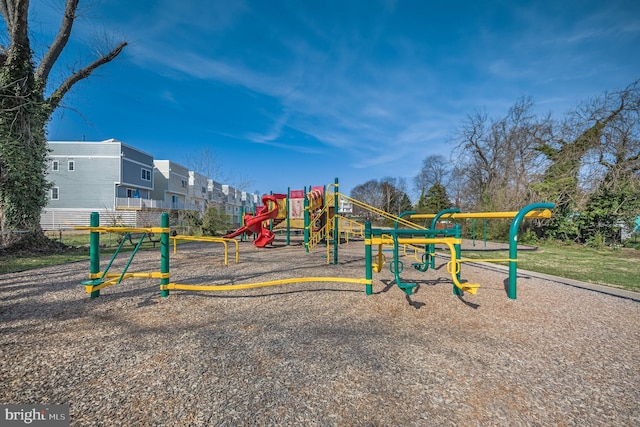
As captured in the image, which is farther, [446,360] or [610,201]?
[610,201]

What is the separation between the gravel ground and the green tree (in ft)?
25.3

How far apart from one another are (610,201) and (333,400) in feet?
60.4

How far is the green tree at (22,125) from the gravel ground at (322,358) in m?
7.70

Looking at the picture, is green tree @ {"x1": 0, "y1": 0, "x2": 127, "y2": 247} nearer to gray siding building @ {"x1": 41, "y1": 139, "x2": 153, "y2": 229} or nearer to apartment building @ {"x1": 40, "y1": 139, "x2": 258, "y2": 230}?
apartment building @ {"x1": 40, "y1": 139, "x2": 258, "y2": 230}

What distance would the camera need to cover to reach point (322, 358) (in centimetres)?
277

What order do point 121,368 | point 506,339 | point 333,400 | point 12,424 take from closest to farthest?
point 12,424 → point 333,400 → point 121,368 → point 506,339

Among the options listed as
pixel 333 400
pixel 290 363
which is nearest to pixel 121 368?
pixel 290 363

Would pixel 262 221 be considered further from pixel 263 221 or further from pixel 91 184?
pixel 91 184

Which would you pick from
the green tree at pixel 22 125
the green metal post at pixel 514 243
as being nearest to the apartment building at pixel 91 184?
the green tree at pixel 22 125

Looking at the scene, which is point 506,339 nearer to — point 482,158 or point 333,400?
point 333,400

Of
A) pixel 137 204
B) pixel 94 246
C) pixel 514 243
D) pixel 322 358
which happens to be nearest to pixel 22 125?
pixel 94 246

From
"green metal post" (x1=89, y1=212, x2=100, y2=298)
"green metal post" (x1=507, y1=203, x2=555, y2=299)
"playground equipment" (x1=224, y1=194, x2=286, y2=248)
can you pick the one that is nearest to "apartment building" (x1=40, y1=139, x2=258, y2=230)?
"playground equipment" (x1=224, y1=194, x2=286, y2=248)

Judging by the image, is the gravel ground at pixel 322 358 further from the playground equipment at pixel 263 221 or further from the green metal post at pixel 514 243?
the playground equipment at pixel 263 221

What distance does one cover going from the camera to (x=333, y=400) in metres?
2.14
